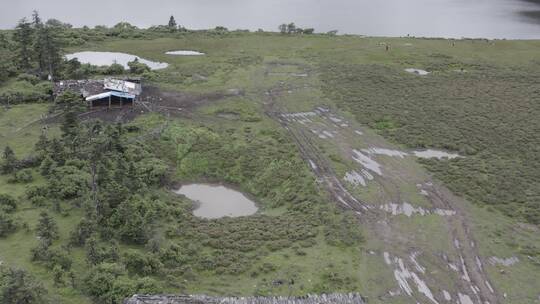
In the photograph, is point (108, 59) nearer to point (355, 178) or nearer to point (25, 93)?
point (25, 93)

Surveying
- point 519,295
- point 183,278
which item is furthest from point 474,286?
point 183,278

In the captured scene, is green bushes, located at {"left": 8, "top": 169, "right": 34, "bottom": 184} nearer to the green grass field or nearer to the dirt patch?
the green grass field

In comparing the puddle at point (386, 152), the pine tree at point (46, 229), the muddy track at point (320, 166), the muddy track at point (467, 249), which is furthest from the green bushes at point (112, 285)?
the puddle at point (386, 152)

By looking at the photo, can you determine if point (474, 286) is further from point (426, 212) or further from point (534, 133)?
point (534, 133)

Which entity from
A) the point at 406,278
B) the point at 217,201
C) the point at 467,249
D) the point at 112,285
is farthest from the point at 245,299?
the point at 467,249

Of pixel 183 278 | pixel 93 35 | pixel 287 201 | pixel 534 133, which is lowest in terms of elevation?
pixel 183 278

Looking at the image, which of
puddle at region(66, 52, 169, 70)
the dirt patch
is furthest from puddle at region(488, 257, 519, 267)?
puddle at region(66, 52, 169, 70)

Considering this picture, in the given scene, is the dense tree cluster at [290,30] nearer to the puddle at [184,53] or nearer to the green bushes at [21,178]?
the puddle at [184,53]
